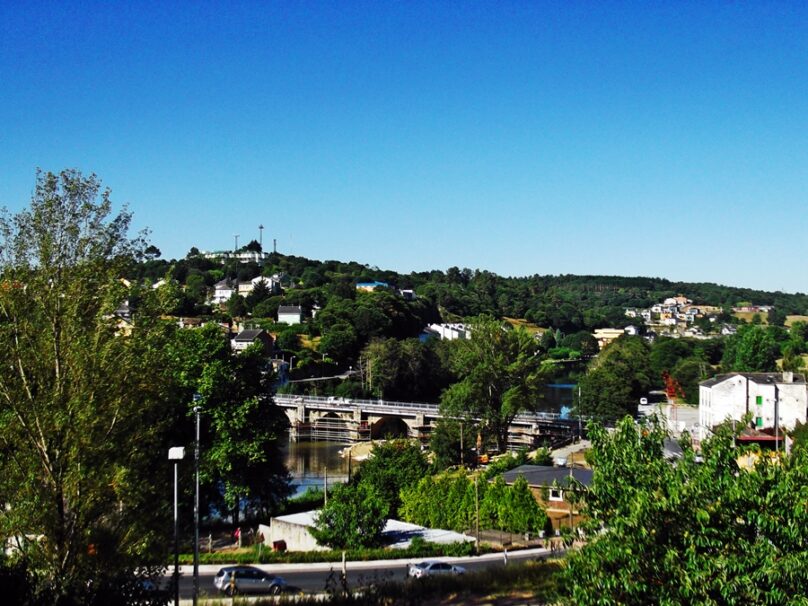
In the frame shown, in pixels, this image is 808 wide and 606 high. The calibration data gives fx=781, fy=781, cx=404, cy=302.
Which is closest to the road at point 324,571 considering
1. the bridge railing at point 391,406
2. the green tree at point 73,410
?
the green tree at point 73,410

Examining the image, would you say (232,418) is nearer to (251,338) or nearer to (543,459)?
(543,459)

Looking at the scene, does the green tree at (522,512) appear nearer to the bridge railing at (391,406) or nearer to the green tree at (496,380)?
the green tree at (496,380)

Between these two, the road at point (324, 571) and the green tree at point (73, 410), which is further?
the road at point (324, 571)

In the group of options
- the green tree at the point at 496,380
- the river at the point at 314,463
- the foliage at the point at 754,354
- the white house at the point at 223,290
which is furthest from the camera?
the white house at the point at 223,290

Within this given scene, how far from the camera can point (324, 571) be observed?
2075 cm

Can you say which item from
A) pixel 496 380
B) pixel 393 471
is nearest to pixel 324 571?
pixel 393 471

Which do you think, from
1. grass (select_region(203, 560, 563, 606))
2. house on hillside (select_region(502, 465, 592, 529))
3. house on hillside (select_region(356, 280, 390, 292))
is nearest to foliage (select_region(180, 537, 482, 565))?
grass (select_region(203, 560, 563, 606))

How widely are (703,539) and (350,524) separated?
1614 cm

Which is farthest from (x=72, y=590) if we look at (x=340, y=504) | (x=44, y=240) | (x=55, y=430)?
(x=340, y=504)

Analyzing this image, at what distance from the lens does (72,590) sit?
10680 millimetres

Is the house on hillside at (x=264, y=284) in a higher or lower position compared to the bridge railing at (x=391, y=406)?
higher

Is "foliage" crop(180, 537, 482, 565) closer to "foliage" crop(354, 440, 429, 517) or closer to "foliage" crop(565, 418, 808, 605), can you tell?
"foliage" crop(354, 440, 429, 517)

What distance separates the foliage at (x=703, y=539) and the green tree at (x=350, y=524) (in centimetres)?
1461

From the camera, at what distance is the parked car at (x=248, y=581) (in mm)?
18156
